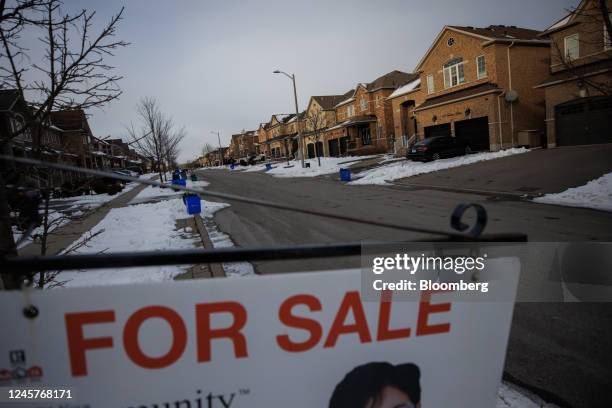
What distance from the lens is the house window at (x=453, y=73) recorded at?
26281 mm

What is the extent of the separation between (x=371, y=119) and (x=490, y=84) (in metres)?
18.0

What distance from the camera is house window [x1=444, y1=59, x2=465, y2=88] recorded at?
1035 inches

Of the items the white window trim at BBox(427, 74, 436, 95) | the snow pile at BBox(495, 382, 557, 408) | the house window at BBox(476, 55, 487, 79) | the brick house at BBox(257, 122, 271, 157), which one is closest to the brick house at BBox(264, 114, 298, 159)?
the brick house at BBox(257, 122, 271, 157)

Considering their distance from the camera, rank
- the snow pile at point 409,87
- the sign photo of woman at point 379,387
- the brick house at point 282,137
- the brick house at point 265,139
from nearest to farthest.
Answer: the sign photo of woman at point 379,387
the snow pile at point 409,87
the brick house at point 282,137
the brick house at point 265,139

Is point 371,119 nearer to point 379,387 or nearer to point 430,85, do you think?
point 430,85

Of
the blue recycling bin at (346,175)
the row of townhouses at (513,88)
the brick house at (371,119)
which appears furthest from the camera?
the brick house at (371,119)

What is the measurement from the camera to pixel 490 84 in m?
23.9

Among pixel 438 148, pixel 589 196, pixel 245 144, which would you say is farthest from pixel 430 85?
pixel 245 144

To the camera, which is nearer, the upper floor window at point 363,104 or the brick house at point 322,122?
the upper floor window at point 363,104

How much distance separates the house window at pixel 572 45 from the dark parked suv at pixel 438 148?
748 centimetres

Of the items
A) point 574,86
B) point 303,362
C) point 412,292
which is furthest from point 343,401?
point 574,86

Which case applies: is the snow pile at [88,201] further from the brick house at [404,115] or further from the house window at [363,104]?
the house window at [363,104]

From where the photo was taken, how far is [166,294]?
112 cm

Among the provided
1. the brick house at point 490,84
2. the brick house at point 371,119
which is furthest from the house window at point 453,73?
the brick house at point 371,119
